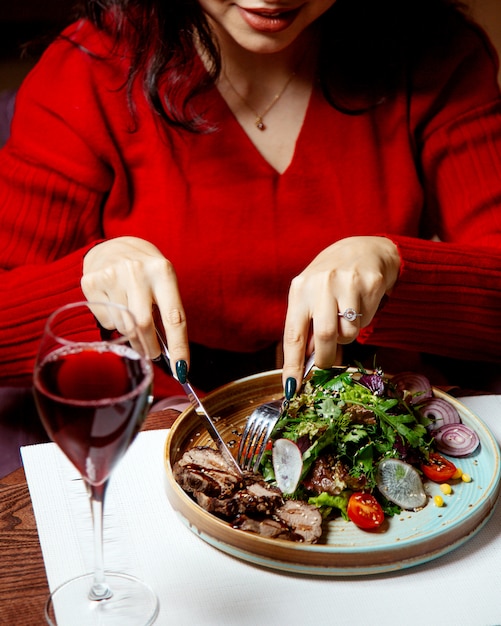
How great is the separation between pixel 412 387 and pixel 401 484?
0.26 meters

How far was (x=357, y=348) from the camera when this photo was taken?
69.9 inches

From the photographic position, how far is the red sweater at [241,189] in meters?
1.68

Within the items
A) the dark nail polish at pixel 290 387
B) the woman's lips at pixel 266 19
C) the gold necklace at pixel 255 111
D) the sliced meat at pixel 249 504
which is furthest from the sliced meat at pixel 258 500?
the gold necklace at pixel 255 111

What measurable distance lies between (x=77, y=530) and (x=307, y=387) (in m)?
0.44

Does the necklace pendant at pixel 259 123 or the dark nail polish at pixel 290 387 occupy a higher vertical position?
the necklace pendant at pixel 259 123

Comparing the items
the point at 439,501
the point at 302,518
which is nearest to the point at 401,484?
the point at 439,501

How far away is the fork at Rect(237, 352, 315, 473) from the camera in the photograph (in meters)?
1.22

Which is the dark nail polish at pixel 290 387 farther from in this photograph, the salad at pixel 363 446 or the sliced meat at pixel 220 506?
the sliced meat at pixel 220 506

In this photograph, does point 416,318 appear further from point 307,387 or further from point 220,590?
point 220,590

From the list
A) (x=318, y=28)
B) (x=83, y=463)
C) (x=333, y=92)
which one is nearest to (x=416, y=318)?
(x=333, y=92)

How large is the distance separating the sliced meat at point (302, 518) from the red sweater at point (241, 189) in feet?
1.90

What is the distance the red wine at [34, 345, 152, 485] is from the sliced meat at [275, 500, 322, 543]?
1.01 feet

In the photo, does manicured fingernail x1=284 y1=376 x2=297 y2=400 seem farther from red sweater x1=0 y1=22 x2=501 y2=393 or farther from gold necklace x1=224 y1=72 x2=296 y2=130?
gold necklace x1=224 y1=72 x2=296 y2=130

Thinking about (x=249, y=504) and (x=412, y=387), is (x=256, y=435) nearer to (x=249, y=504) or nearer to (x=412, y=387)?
(x=249, y=504)
